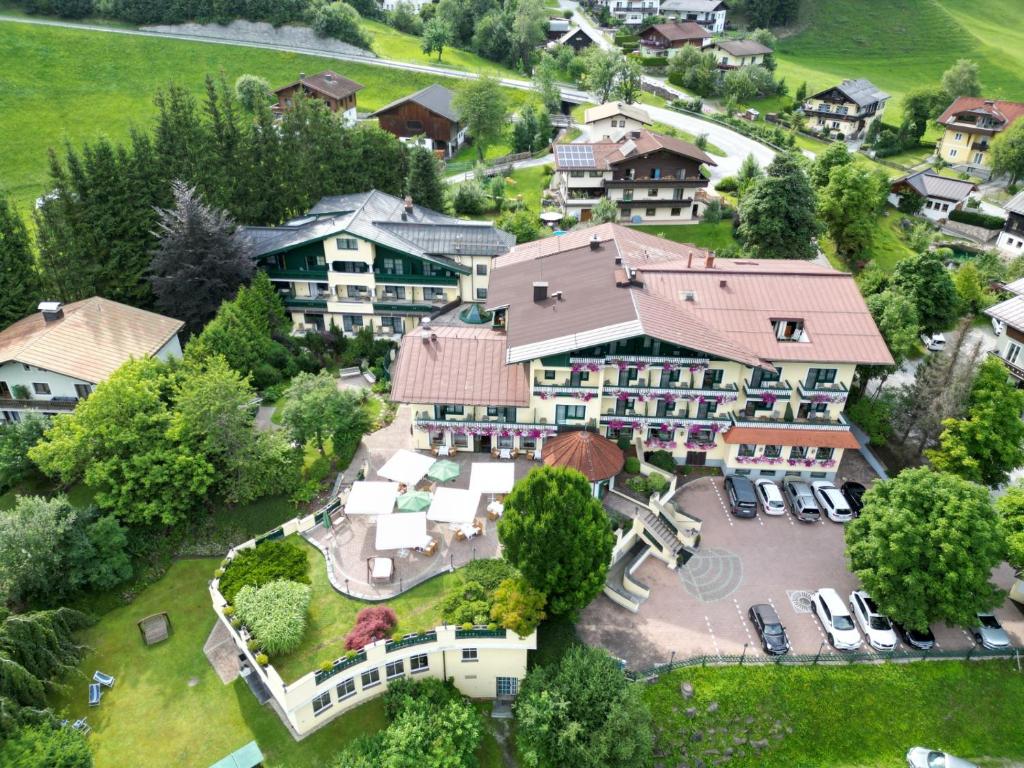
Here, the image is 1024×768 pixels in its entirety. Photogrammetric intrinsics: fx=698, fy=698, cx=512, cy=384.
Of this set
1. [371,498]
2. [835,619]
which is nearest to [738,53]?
[835,619]

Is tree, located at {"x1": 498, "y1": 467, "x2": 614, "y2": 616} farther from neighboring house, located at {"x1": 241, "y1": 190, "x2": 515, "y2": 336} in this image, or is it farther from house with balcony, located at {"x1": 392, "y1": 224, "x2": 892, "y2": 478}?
neighboring house, located at {"x1": 241, "y1": 190, "x2": 515, "y2": 336}

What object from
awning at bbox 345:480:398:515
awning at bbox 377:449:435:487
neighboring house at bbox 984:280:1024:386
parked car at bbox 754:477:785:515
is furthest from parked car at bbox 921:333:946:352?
awning at bbox 345:480:398:515

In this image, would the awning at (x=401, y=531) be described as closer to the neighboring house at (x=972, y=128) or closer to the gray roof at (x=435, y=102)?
the gray roof at (x=435, y=102)

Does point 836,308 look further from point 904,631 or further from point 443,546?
point 443,546

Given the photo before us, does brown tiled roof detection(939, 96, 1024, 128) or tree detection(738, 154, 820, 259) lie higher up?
brown tiled roof detection(939, 96, 1024, 128)

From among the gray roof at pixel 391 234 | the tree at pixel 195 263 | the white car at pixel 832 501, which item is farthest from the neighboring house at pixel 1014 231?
the tree at pixel 195 263

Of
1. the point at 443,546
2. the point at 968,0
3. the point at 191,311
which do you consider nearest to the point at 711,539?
the point at 443,546
